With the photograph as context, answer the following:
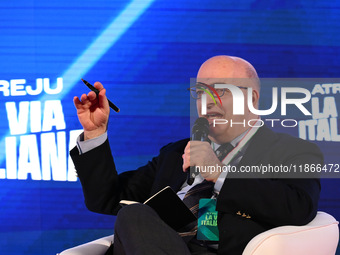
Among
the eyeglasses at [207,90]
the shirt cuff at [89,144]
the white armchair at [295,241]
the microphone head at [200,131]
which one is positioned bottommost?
the white armchair at [295,241]

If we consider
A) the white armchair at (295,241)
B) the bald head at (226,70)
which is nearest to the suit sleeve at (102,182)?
the white armchair at (295,241)

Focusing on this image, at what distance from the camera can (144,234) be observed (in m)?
1.67

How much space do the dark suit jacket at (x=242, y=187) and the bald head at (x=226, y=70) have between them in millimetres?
262

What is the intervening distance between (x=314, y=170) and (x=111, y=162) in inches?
34.3

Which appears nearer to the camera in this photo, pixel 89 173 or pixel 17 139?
pixel 89 173

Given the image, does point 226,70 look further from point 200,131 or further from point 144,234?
point 144,234

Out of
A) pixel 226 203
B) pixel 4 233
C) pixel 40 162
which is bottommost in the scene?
pixel 4 233

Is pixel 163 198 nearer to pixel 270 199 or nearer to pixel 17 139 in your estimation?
pixel 270 199

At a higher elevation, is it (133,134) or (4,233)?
(133,134)

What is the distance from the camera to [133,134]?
3.65m

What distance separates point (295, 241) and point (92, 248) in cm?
80

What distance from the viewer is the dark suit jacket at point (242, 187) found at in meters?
1.91

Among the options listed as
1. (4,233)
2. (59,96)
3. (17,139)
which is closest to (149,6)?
(59,96)

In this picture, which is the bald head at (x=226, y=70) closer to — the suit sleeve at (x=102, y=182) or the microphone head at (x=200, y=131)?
the microphone head at (x=200, y=131)
